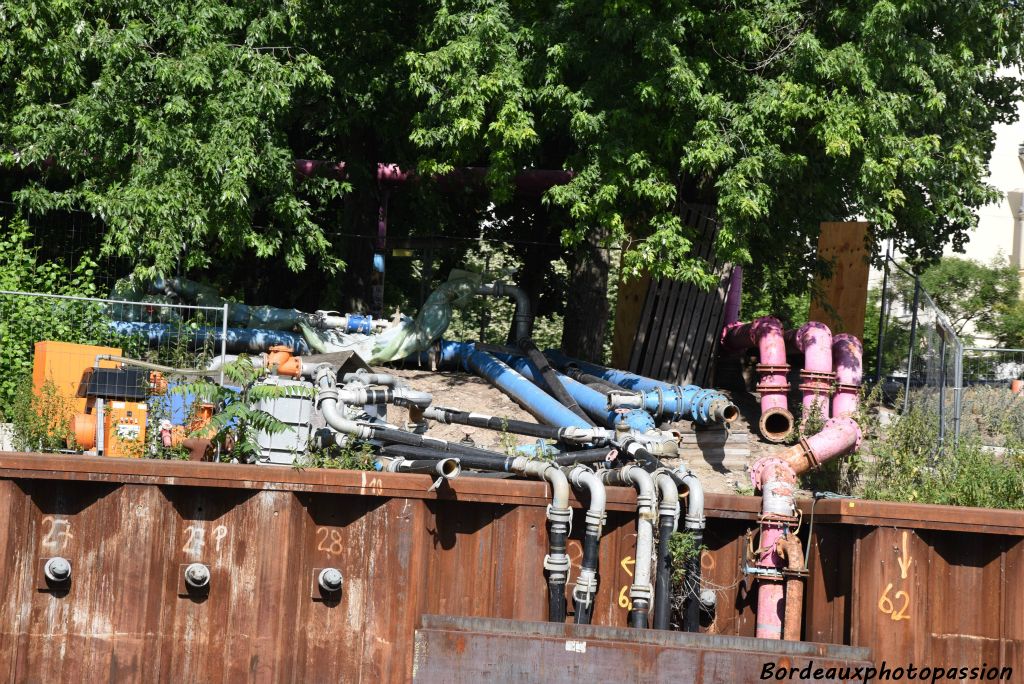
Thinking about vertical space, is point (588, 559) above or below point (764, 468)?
below

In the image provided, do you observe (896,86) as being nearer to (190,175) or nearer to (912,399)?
(912,399)

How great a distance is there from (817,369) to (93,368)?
24.6ft

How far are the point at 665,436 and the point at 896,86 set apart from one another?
5875mm

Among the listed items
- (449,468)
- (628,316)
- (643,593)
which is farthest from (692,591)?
(628,316)

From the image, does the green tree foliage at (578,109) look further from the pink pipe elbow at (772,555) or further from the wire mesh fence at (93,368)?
A: the pink pipe elbow at (772,555)

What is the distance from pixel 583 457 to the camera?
10656mm

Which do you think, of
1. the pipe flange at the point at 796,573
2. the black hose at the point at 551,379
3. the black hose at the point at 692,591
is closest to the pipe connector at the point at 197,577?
the black hose at the point at 692,591

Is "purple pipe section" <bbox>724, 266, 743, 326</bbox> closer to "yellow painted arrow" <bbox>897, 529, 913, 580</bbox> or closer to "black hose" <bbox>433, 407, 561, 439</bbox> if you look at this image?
"black hose" <bbox>433, 407, 561, 439</bbox>

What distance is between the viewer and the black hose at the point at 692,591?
30.6 feet

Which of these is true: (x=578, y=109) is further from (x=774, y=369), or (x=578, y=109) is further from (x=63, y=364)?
(x=63, y=364)

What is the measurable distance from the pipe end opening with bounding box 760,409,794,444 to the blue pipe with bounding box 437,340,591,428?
6.71 feet

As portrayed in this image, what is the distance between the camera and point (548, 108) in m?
14.6

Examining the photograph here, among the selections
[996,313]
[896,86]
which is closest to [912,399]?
[896,86]

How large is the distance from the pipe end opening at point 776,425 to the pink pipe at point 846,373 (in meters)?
0.51
